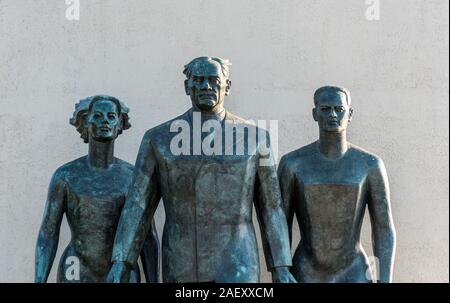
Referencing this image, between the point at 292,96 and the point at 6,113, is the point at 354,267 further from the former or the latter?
the point at 6,113

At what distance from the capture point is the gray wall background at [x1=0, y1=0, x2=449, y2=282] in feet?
33.5

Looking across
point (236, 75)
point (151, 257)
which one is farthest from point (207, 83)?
point (236, 75)

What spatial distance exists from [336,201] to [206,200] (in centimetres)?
69

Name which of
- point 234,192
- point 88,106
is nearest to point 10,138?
point 88,106

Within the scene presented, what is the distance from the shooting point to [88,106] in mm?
9234

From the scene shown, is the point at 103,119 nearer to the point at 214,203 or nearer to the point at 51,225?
the point at 51,225

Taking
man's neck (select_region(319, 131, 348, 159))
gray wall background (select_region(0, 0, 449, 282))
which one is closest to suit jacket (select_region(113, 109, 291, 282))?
man's neck (select_region(319, 131, 348, 159))

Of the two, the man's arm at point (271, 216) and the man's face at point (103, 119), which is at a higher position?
the man's face at point (103, 119)

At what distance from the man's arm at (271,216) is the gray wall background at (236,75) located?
54.0 inches

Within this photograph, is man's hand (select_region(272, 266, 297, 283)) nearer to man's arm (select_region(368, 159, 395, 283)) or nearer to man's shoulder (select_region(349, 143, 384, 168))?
man's arm (select_region(368, 159, 395, 283))

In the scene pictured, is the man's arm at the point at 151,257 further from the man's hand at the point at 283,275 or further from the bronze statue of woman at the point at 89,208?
the man's hand at the point at 283,275

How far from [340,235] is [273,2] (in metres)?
1.73

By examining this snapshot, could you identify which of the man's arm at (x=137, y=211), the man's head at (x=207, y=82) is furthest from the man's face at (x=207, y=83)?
the man's arm at (x=137, y=211)

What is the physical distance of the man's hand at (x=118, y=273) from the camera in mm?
8656
